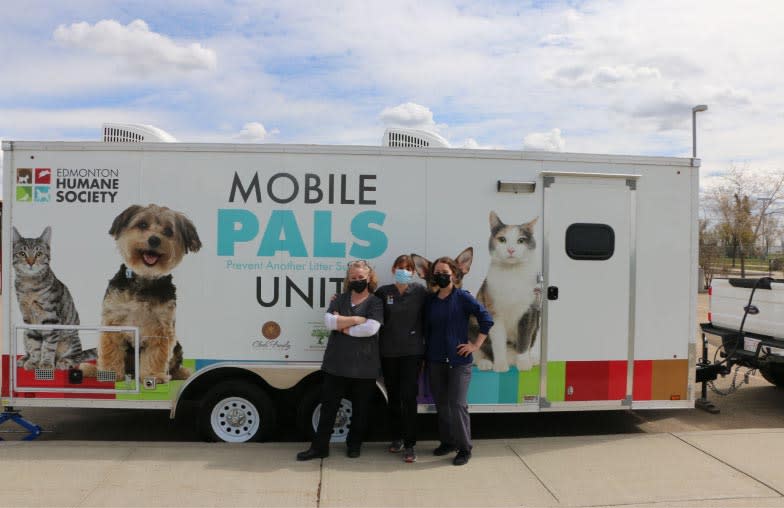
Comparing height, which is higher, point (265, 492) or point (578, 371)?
point (578, 371)

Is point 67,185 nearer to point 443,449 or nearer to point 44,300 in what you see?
point 44,300

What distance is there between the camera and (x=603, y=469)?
4.71 m

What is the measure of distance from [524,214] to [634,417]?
2.79m

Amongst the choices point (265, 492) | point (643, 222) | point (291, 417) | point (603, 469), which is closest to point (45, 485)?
point (265, 492)

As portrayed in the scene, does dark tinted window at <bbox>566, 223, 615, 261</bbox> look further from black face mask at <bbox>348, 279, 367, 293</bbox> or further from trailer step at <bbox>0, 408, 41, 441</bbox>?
trailer step at <bbox>0, 408, 41, 441</bbox>

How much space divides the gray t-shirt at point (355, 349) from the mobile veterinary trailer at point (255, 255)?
0.40 meters

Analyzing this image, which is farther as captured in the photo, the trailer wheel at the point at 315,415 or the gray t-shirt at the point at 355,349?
the trailer wheel at the point at 315,415

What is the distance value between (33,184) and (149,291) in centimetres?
135

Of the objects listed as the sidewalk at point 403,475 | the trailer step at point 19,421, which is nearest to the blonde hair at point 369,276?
the sidewalk at point 403,475

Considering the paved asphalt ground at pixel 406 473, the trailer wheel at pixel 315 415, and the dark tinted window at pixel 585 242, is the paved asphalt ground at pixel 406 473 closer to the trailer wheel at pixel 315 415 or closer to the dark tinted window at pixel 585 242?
the trailer wheel at pixel 315 415

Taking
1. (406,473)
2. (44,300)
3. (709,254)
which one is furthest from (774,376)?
(709,254)

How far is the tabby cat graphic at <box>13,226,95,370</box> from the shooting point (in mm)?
5117

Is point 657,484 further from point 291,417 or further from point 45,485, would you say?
point 45,485

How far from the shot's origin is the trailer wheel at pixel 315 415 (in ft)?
16.9
